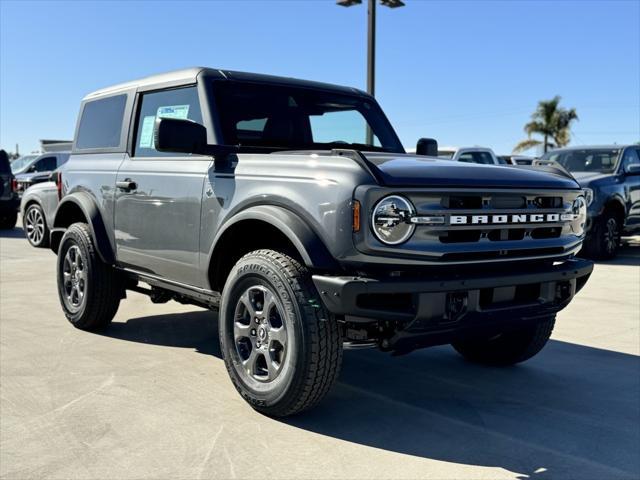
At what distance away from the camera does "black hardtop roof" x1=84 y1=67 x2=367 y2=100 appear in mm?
4520

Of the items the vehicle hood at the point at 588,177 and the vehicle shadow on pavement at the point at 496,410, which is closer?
the vehicle shadow on pavement at the point at 496,410

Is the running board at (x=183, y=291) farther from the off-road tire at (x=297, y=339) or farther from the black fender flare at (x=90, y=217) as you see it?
the off-road tire at (x=297, y=339)

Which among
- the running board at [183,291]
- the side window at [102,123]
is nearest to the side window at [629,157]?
the side window at [102,123]

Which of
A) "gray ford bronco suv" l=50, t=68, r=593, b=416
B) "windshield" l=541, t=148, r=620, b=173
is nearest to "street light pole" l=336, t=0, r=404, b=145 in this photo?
"windshield" l=541, t=148, r=620, b=173

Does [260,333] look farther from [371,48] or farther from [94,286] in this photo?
[371,48]

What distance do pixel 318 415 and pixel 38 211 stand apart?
33.8 ft

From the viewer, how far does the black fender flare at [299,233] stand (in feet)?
10.8

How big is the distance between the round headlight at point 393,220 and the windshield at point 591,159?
9.36m

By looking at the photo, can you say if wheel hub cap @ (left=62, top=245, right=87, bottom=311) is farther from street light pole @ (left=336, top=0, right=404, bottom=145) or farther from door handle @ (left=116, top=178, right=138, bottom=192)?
street light pole @ (left=336, top=0, right=404, bottom=145)

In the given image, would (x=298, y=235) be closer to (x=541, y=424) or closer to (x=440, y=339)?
(x=440, y=339)

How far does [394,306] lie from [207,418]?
1213 millimetres

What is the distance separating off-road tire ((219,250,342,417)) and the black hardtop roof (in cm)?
149

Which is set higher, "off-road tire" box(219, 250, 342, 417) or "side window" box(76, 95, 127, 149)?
"side window" box(76, 95, 127, 149)

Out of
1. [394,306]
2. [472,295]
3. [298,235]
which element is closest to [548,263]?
[472,295]
